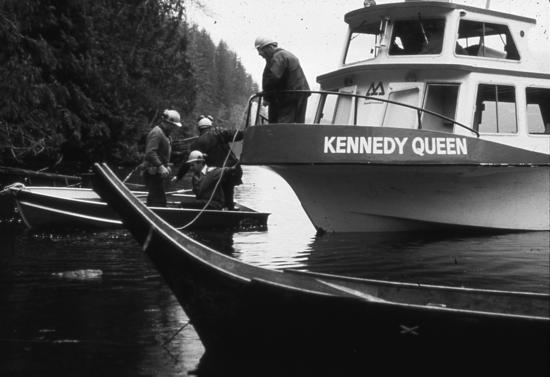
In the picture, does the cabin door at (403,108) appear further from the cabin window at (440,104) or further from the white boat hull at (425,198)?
the white boat hull at (425,198)

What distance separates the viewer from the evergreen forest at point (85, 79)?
23906 mm

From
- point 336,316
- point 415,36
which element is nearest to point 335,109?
point 415,36

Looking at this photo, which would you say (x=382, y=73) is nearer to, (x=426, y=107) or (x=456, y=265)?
(x=426, y=107)

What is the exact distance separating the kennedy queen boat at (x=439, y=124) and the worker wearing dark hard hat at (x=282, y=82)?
27 cm

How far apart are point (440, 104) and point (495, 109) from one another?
3.08ft

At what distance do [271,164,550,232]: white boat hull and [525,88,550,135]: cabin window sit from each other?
1.03 metres

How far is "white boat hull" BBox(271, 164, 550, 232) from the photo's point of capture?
1398 cm

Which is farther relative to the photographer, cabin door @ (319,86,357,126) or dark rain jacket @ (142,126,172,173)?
cabin door @ (319,86,357,126)

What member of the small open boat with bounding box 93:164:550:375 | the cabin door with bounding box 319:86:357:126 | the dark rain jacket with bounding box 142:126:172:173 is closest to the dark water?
the small open boat with bounding box 93:164:550:375

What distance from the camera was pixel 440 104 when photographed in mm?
14633

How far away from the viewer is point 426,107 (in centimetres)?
1448

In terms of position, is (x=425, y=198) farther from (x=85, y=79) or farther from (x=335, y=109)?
(x=85, y=79)

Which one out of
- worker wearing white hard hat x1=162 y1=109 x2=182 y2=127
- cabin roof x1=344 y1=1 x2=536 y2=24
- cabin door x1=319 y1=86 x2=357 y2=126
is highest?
cabin roof x1=344 y1=1 x2=536 y2=24

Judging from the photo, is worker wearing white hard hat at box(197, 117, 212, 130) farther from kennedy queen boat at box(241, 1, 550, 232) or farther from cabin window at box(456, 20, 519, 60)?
cabin window at box(456, 20, 519, 60)
